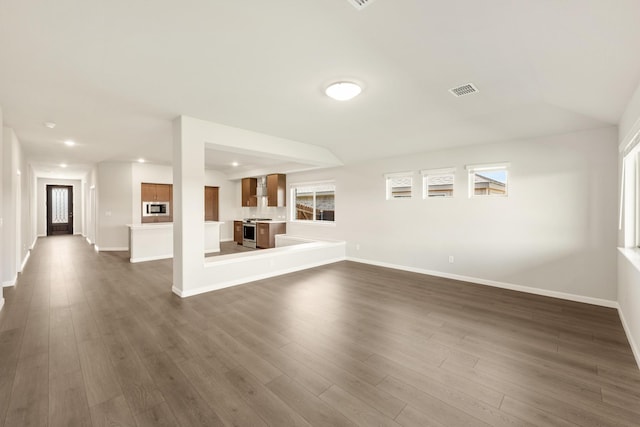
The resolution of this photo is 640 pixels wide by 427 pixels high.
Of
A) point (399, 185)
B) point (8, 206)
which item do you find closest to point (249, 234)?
point (399, 185)

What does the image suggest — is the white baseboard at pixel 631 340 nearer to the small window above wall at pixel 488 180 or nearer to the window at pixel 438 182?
the small window above wall at pixel 488 180

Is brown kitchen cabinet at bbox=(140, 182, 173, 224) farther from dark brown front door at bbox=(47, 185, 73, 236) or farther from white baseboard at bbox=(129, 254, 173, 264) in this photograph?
dark brown front door at bbox=(47, 185, 73, 236)

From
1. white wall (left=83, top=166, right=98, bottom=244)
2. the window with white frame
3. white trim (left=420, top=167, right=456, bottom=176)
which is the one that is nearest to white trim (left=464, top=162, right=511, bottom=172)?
white trim (left=420, top=167, right=456, bottom=176)

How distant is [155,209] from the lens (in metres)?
8.81

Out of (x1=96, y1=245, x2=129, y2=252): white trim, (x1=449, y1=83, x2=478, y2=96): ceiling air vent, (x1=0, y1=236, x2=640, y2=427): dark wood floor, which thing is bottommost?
(x1=0, y1=236, x2=640, y2=427): dark wood floor

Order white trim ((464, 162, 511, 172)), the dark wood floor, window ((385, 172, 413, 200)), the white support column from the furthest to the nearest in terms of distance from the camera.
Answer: window ((385, 172, 413, 200)), white trim ((464, 162, 511, 172)), the white support column, the dark wood floor

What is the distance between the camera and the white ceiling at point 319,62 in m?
1.87

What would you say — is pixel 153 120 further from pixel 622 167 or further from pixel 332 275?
pixel 622 167

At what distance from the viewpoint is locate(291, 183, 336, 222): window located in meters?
7.63

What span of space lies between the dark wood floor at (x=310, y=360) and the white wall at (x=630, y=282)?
158 mm

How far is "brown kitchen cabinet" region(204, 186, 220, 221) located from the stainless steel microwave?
127 centimetres

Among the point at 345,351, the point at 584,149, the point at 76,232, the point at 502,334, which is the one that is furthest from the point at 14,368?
the point at 76,232

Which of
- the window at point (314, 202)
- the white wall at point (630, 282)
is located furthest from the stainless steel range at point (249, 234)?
the white wall at point (630, 282)

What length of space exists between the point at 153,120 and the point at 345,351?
166 inches
